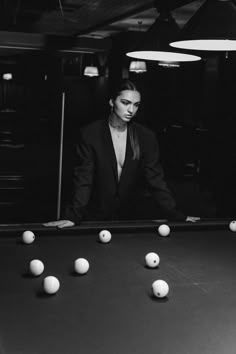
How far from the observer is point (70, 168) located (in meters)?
6.39

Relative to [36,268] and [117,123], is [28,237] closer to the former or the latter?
[36,268]

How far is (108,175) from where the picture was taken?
360 centimetres

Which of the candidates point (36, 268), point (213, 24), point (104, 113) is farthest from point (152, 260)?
point (104, 113)

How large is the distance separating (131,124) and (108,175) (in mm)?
443

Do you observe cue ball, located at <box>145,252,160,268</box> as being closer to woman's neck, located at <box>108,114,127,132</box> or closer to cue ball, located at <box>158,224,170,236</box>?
cue ball, located at <box>158,224,170,236</box>

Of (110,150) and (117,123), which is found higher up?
(117,123)

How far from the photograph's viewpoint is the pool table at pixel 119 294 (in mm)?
1519

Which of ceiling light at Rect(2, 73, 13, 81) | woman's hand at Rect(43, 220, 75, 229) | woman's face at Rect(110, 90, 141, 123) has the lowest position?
woman's hand at Rect(43, 220, 75, 229)

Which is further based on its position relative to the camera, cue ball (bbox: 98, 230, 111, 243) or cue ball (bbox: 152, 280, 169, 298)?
cue ball (bbox: 98, 230, 111, 243)

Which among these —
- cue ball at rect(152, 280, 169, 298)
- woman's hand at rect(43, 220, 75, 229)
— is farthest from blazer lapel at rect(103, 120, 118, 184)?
cue ball at rect(152, 280, 169, 298)

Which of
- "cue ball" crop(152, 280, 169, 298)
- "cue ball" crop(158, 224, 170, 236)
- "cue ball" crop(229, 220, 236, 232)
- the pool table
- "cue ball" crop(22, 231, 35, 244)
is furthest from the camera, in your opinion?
"cue ball" crop(229, 220, 236, 232)

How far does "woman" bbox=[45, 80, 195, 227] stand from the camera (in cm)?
349

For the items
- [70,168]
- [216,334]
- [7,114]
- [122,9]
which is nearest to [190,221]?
[216,334]

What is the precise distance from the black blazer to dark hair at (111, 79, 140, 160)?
26 mm
